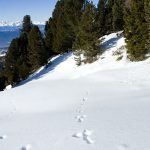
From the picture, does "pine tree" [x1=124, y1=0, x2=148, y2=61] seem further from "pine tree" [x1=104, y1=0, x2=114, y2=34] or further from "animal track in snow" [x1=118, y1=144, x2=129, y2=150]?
"animal track in snow" [x1=118, y1=144, x2=129, y2=150]

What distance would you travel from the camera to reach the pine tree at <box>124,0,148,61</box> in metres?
33.0

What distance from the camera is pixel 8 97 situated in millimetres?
22203

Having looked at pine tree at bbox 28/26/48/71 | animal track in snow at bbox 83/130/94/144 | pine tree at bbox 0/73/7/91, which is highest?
pine tree at bbox 28/26/48/71

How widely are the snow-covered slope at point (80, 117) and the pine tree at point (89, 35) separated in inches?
735

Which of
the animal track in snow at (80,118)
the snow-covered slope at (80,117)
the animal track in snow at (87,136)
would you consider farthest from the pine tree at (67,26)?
the animal track in snow at (87,136)

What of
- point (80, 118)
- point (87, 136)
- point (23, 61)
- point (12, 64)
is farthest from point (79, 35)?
point (87, 136)

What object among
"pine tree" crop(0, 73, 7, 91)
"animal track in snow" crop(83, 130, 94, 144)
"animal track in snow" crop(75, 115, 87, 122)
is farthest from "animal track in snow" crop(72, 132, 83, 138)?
"pine tree" crop(0, 73, 7, 91)

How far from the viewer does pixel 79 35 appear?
4378 centimetres

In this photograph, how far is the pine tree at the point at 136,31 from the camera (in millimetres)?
32969

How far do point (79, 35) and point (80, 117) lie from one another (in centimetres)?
3197

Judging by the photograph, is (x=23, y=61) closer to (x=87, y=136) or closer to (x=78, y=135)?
(x=78, y=135)

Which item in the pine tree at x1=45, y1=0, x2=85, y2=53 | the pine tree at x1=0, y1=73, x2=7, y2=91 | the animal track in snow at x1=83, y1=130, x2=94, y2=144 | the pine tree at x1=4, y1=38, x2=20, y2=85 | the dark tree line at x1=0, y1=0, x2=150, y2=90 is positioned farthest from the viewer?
the pine tree at x1=4, y1=38, x2=20, y2=85

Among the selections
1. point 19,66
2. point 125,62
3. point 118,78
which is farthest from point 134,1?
point 19,66

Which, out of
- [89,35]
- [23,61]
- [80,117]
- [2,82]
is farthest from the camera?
[23,61]
